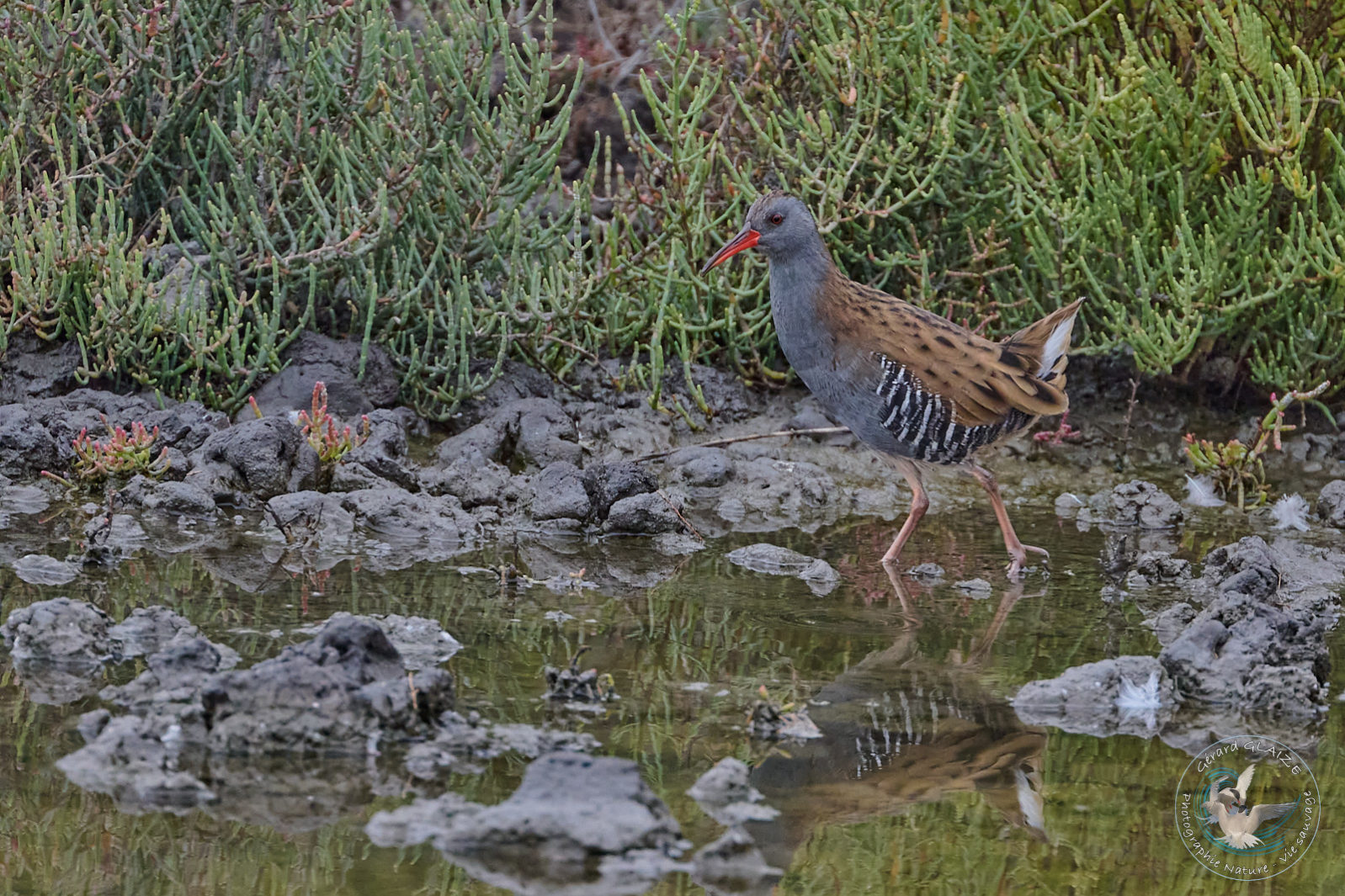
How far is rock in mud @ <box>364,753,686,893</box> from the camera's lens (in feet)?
10.5

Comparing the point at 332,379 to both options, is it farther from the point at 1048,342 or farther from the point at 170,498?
the point at 1048,342

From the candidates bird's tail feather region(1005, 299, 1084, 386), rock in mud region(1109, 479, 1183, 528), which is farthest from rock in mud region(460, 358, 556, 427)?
rock in mud region(1109, 479, 1183, 528)

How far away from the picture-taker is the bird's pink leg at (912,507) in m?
5.95

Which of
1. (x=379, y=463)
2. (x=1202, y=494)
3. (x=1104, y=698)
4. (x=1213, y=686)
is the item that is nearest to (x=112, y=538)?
(x=379, y=463)

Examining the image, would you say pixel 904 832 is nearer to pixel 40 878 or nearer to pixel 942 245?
pixel 40 878

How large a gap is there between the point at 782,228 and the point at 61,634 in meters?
3.08

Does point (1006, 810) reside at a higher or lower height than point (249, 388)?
higher

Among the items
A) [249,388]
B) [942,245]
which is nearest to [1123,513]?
[942,245]

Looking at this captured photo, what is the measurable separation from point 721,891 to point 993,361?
3319 mm

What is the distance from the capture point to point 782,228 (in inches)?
240

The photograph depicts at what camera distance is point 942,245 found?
7719 millimetres

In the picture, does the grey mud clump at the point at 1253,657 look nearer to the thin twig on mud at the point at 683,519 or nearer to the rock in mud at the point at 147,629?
the thin twig on mud at the point at 683,519

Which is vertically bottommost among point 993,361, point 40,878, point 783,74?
point 40,878

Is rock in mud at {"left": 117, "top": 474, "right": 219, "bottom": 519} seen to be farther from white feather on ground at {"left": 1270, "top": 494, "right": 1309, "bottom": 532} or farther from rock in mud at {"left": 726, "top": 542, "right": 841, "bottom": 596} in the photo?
white feather on ground at {"left": 1270, "top": 494, "right": 1309, "bottom": 532}
